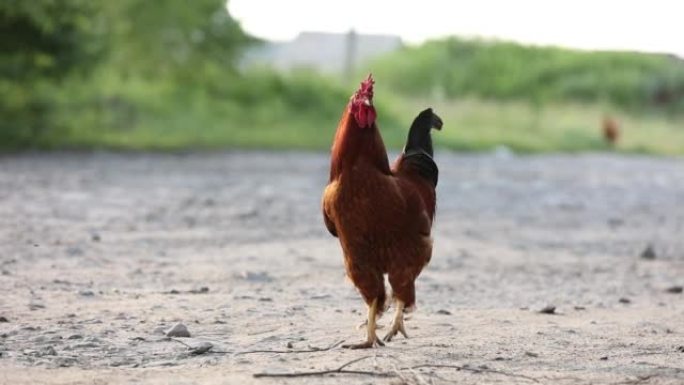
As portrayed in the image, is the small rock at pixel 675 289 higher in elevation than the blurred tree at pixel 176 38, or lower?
lower

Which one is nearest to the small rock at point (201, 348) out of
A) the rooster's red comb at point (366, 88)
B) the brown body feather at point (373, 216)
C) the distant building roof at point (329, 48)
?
the brown body feather at point (373, 216)

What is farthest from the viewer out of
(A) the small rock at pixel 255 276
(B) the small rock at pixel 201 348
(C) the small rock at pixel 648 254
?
(C) the small rock at pixel 648 254

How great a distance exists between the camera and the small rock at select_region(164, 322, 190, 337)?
4.60 meters

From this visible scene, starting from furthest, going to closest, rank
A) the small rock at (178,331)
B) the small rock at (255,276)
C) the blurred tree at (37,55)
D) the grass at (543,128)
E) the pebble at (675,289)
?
the grass at (543,128) < the blurred tree at (37,55) < the pebble at (675,289) < the small rock at (255,276) < the small rock at (178,331)

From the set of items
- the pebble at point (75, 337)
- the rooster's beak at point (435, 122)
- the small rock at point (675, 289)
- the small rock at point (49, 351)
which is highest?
the rooster's beak at point (435, 122)

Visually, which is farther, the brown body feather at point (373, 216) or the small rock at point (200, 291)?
the small rock at point (200, 291)

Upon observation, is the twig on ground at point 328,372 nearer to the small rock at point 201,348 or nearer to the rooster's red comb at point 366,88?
the small rock at point 201,348

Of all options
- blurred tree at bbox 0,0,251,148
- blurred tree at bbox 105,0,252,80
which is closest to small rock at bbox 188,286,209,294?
blurred tree at bbox 0,0,251,148

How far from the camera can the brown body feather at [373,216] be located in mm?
4520

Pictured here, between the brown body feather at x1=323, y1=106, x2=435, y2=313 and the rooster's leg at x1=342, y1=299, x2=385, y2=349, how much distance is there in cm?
4

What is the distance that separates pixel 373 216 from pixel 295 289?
197 cm

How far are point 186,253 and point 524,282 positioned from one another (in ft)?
8.16

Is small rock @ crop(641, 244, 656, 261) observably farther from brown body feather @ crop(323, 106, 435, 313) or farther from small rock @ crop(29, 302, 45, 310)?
small rock @ crop(29, 302, 45, 310)

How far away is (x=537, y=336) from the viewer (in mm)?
4895
